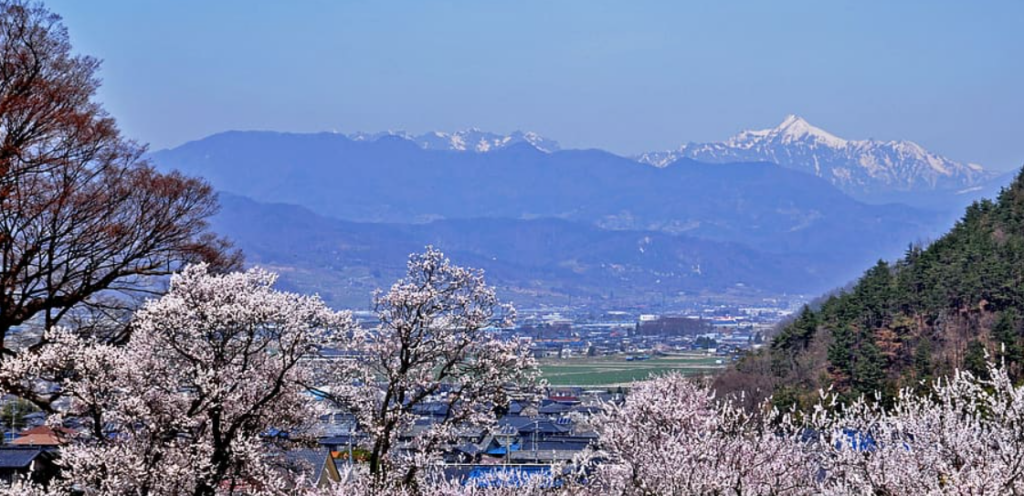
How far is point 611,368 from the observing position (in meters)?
73.2

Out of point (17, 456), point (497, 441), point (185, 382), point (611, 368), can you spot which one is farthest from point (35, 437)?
point (611, 368)

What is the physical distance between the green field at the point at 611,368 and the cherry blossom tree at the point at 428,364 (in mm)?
47055

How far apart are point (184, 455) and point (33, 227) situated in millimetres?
3215

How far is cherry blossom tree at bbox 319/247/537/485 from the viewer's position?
10750 millimetres

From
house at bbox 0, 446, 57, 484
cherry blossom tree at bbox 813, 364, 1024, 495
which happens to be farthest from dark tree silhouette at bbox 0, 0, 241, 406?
cherry blossom tree at bbox 813, 364, 1024, 495

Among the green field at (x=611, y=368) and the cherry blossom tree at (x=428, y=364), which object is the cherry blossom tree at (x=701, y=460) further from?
the green field at (x=611, y=368)

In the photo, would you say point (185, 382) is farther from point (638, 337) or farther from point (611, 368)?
point (638, 337)

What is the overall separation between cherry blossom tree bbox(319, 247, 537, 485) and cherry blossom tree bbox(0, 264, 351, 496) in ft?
2.54

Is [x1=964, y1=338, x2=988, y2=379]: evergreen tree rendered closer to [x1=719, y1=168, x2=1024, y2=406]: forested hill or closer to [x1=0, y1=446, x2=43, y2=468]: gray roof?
[x1=719, y1=168, x2=1024, y2=406]: forested hill

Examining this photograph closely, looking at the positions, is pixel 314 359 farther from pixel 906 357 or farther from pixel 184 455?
pixel 906 357

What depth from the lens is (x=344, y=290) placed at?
440ft

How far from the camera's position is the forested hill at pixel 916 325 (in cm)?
3231

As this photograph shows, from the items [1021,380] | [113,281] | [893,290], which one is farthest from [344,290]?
[113,281]

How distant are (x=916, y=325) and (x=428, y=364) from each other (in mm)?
29333
